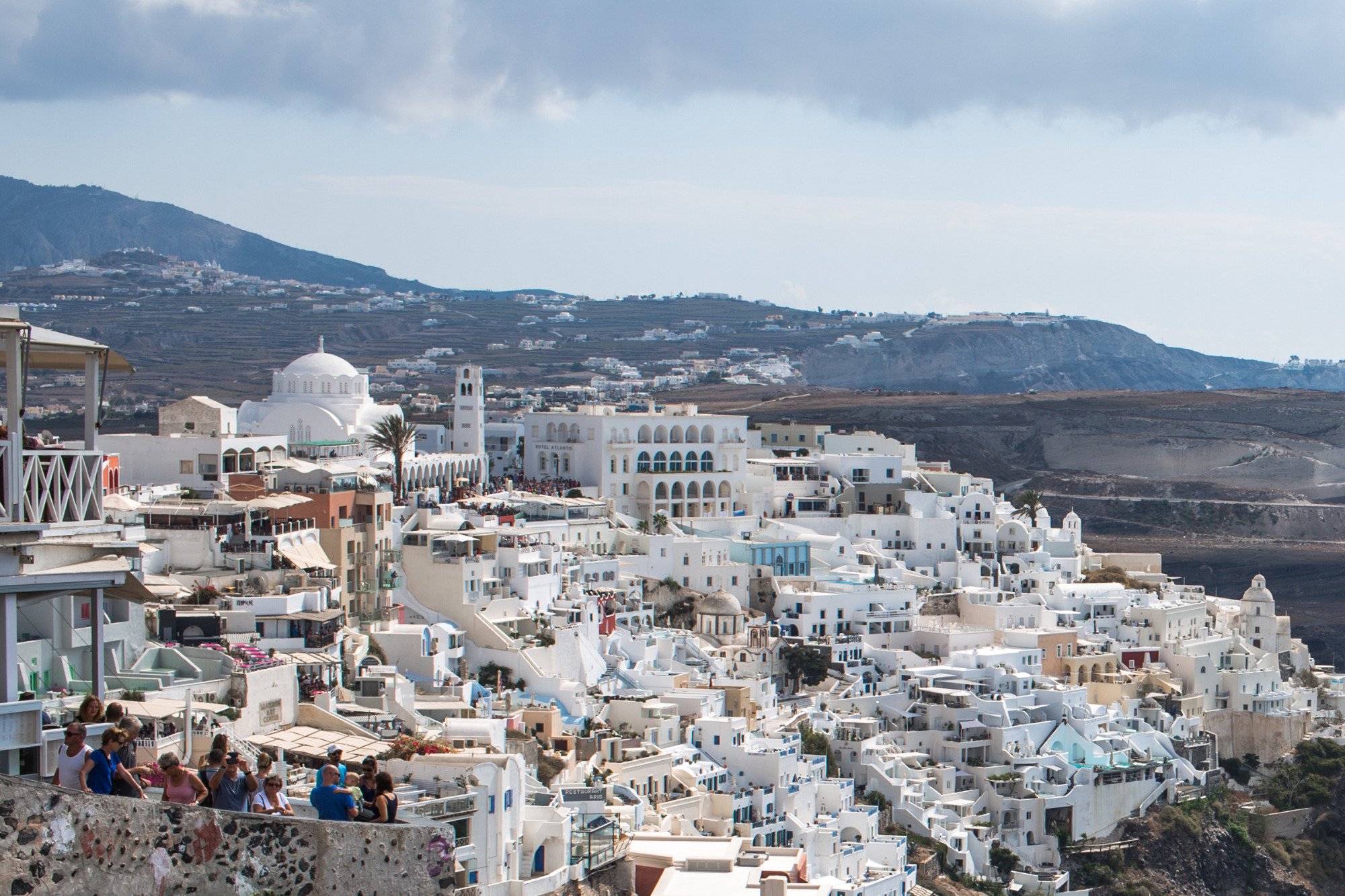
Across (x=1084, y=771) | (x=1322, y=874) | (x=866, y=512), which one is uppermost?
(x=866, y=512)

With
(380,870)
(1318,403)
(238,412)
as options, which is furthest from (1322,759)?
(1318,403)

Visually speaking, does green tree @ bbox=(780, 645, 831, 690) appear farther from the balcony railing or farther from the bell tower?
the balcony railing

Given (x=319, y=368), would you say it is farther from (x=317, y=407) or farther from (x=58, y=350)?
(x=58, y=350)

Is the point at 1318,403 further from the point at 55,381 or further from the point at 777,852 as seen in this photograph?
the point at 777,852

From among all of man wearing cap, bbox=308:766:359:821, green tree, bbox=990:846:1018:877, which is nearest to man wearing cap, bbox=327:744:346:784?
man wearing cap, bbox=308:766:359:821

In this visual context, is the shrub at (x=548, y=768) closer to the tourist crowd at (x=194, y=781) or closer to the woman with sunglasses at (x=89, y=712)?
the tourist crowd at (x=194, y=781)

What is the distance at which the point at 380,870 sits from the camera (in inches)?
344

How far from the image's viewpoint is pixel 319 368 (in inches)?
2270

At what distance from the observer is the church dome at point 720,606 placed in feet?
141

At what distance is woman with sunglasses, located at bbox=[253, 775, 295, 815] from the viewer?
31.0 feet

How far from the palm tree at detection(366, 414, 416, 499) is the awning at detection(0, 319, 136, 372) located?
35.0 metres

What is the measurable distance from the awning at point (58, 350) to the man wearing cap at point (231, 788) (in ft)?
7.19

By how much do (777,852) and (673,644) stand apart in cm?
1251

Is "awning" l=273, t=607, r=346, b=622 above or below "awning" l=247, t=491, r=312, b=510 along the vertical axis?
below
